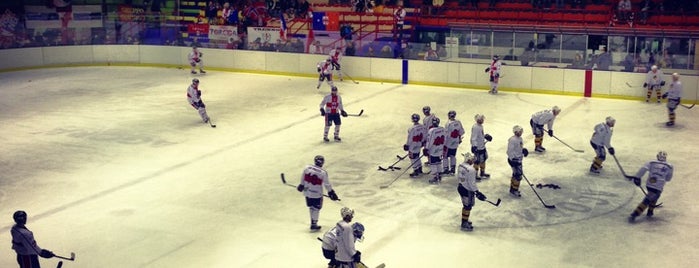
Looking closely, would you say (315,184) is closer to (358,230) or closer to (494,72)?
(358,230)

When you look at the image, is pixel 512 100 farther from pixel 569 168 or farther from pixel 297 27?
pixel 297 27

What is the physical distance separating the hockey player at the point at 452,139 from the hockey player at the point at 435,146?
1.07 feet

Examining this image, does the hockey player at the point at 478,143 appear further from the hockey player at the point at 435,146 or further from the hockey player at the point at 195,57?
the hockey player at the point at 195,57

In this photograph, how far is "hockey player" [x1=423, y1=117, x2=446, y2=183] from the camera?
16469 millimetres

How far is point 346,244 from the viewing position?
11055 millimetres

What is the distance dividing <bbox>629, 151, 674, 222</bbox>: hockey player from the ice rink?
0.30 metres

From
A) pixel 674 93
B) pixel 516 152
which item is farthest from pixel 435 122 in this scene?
pixel 674 93

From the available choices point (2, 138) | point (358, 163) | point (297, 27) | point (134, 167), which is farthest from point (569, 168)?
point (297, 27)

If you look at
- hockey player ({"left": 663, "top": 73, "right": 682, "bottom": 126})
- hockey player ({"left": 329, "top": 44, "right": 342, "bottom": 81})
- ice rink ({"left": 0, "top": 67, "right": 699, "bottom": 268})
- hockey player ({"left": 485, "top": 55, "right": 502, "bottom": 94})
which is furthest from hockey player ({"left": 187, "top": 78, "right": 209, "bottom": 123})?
hockey player ({"left": 663, "top": 73, "right": 682, "bottom": 126})

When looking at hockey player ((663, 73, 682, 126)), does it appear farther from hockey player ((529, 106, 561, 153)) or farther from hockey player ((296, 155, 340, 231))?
hockey player ((296, 155, 340, 231))

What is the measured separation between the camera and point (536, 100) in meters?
26.0

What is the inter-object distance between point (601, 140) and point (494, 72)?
377 inches

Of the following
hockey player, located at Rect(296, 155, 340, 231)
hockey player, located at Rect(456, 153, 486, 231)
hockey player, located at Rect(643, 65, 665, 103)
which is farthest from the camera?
hockey player, located at Rect(643, 65, 665, 103)

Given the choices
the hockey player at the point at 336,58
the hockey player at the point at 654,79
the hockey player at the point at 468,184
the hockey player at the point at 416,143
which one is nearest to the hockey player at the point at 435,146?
the hockey player at the point at 416,143
